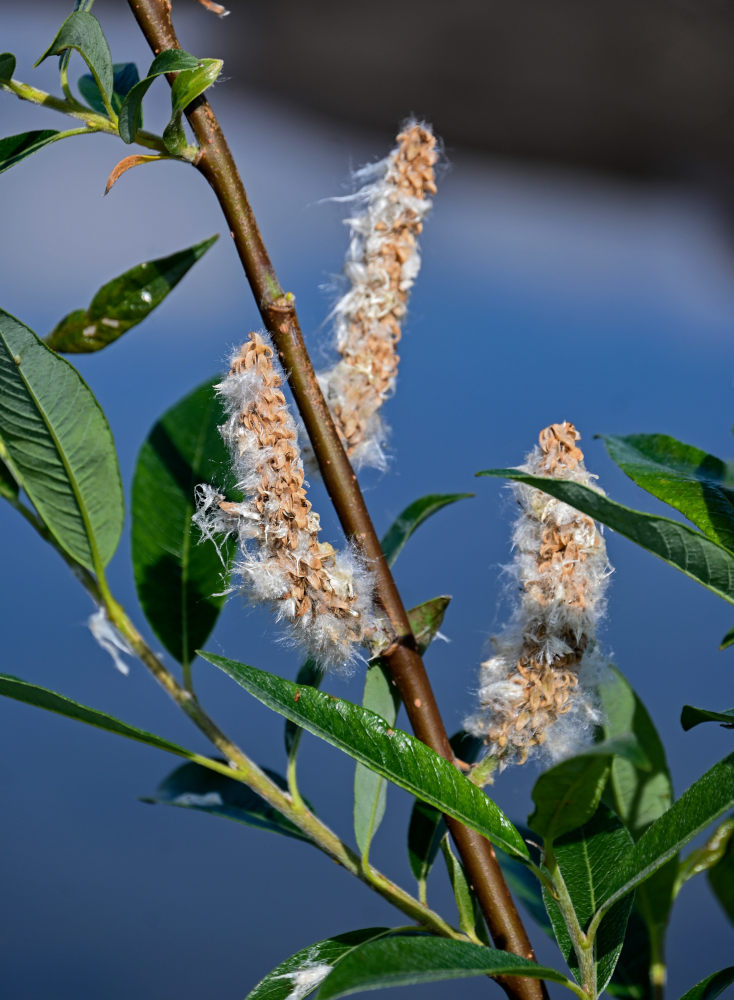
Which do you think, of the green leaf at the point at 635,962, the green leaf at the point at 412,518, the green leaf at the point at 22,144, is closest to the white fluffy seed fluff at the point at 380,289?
the green leaf at the point at 412,518

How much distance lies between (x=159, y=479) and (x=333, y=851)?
0.22 metres

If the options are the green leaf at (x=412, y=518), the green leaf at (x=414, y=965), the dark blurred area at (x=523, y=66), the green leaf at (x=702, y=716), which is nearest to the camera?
the green leaf at (x=414, y=965)

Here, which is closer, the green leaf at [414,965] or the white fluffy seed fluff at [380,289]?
the green leaf at [414,965]

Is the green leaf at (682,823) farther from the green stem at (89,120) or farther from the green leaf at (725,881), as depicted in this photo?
the green stem at (89,120)

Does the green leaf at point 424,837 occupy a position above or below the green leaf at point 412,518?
below

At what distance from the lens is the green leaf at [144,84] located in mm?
315

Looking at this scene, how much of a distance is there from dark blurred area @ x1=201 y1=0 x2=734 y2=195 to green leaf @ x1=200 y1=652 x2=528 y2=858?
4.92 feet

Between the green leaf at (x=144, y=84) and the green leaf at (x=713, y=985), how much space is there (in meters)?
0.46

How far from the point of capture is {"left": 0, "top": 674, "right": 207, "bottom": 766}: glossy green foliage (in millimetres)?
334

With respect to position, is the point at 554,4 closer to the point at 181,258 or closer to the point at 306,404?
the point at 181,258

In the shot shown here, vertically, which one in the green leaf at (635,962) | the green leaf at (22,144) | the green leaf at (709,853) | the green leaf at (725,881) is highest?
the green leaf at (22,144)

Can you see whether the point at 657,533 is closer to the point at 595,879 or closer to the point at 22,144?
the point at 595,879

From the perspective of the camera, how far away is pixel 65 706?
13.5 inches

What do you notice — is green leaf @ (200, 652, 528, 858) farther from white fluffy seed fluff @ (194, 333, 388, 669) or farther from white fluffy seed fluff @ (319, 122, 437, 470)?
white fluffy seed fluff @ (319, 122, 437, 470)
